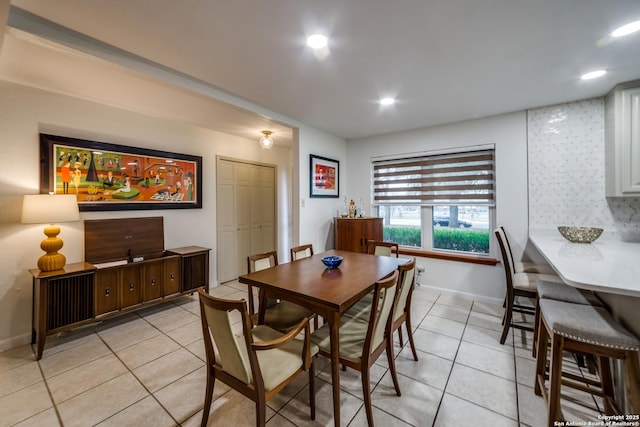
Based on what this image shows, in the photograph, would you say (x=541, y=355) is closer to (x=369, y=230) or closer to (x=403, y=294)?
(x=403, y=294)

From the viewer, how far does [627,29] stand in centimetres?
162

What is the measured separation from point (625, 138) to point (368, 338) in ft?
9.96

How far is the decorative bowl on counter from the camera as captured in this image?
236cm

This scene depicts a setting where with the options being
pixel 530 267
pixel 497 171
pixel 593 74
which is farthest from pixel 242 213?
pixel 593 74

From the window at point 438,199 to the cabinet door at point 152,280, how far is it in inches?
127

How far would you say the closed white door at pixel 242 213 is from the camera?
4.12 m

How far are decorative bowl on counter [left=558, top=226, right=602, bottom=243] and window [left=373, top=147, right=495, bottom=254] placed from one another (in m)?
0.86

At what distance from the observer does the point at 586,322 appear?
4.33 ft

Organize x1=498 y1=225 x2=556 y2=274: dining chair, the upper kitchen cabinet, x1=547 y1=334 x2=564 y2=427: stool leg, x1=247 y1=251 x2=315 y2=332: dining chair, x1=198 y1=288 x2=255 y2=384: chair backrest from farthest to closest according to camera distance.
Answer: x1=498 y1=225 x2=556 y2=274: dining chair → the upper kitchen cabinet → x1=247 y1=251 x2=315 y2=332: dining chair → x1=547 y1=334 x2=564 y2=427: stool leg → x1=198 y1=288 x2=255 y2=384: chair backrest

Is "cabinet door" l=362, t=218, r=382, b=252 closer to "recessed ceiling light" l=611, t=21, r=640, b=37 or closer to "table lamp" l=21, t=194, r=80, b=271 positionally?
"recessed ceiling light" l=611, t=21, r=640, b=37

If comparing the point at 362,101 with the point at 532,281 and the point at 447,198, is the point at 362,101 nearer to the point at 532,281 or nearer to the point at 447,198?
the point at 447,198

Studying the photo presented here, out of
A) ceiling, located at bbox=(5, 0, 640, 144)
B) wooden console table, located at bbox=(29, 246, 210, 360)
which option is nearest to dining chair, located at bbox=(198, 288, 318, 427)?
ceiling, located at bbox=(5, 0, 640, 144)

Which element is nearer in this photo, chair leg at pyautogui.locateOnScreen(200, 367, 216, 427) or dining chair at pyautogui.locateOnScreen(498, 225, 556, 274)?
chair leg at pyautogui.locateOnScreen(200, 367, 216, 427)

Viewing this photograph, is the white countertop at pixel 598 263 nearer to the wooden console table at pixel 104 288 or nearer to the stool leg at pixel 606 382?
the stool leg at pixel 606 382
